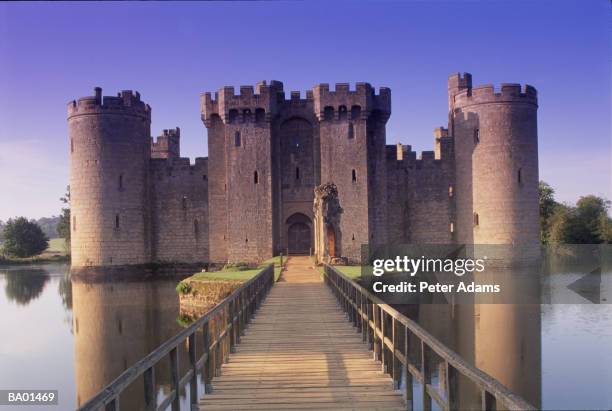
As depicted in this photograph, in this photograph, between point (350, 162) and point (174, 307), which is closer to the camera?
point (174, 307)

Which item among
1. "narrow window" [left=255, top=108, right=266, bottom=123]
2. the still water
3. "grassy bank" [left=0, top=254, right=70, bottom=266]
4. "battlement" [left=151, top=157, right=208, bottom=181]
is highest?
"narrow window" [left=255, top=108, right=266, bottom=123]

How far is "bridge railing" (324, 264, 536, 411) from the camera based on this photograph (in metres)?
3.88

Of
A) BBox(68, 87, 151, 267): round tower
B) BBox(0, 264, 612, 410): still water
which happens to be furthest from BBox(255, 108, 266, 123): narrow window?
BBox(0, 264, 612, 410): still water

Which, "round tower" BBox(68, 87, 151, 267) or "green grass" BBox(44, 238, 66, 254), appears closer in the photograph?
"round tower" BBox(68, 87, 151, 267)

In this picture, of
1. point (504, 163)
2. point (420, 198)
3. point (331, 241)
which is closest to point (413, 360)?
point (331, 241)

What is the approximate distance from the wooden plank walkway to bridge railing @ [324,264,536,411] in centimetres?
21

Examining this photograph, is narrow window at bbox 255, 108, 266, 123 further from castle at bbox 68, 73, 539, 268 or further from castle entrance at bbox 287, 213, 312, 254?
castle entrance at bbox 287, 213, 312, 254

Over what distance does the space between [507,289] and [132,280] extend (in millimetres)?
19797

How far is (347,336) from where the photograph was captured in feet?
34.0

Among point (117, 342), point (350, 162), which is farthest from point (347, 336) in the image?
point (350, 162)

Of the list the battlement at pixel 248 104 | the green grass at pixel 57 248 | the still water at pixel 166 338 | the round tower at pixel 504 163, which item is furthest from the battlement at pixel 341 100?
the green grass at pixel 57 248

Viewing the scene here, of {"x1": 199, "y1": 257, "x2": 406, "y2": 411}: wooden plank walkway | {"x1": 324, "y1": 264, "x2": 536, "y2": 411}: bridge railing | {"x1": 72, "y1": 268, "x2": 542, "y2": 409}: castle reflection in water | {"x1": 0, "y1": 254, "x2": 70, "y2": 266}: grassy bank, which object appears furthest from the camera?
{"x1": 0, "y1": 254, "x2": 70, "y2": 266}: grassy bank

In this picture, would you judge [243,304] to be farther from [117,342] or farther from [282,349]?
[117,342]

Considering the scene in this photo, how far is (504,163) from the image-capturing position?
108ft
